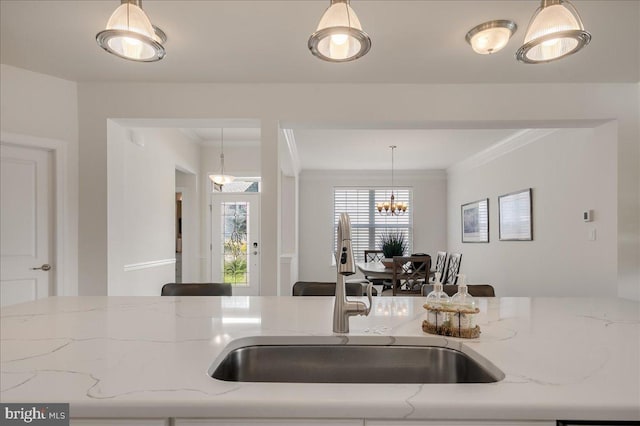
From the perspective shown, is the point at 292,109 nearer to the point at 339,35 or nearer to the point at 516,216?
the point at 339,35

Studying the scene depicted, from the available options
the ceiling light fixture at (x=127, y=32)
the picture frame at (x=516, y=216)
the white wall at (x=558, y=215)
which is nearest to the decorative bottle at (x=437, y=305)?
the ceiling light fixture at (x=127, y=32)

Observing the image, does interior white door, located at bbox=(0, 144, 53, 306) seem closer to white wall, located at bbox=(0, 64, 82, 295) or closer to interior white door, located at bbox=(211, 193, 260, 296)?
white wall, located at bbox=(0, 64, 82, 295)

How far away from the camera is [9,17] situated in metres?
2.32

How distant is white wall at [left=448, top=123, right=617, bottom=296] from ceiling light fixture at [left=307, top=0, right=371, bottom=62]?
2881mm

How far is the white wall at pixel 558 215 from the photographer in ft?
11.4

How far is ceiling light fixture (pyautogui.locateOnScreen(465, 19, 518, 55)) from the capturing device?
229cm

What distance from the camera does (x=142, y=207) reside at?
14.1 ft

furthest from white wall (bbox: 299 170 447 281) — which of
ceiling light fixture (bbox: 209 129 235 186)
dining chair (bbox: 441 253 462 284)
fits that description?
dining chair (bbox: 441 253 462 284)

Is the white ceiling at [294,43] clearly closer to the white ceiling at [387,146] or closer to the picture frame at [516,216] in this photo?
the white ceiling at [387,146]

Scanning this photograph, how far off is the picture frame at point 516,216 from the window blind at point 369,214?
8.06 ft

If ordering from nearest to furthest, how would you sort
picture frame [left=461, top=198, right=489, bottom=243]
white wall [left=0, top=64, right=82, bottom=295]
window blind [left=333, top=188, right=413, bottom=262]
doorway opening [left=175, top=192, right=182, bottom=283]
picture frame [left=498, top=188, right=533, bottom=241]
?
white wall [left=0, top=64, right=82, bottom=295] → picture frame [left=498, top=188, right=533, bottom=241] → picture frame [left=461, top=198, right=489, bottom=243] → doorway opening [left=175, top=192, right=182, bottom=283] → window blind [left=333, top=188, right=413, bottom=262]

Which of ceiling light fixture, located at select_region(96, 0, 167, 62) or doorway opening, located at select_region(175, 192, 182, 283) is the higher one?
ceiling light fixture, located at select_region(96, 0, 167, 62)

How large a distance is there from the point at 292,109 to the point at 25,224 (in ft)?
7.57

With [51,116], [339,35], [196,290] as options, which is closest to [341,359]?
[339,35]
